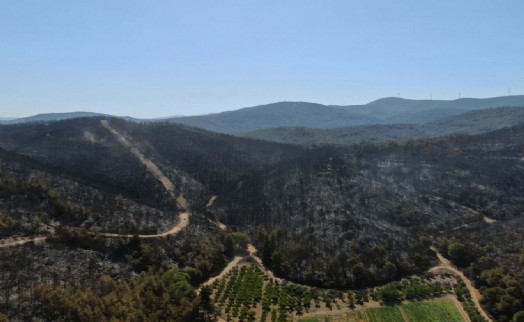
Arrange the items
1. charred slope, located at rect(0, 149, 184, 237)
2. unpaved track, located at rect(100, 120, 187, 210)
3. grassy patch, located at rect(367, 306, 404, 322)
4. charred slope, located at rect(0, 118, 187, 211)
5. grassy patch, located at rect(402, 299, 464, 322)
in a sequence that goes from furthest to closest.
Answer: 1. unpaved track, located at rect(100, 120, 187, 210)
2. charred slope, located at rect(0, 118, 187, 211)
3. charred slope, located at rect(0, 149, 184, 237)
4. grassy patch, located at rect(402, 299, 464, 322)
5. grassy patch, located at rect(367, 306, 404, 322)

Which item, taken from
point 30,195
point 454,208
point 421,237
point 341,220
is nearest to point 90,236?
point 30,195

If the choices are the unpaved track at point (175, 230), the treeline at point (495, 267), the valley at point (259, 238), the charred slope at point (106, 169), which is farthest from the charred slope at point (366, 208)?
the charred slope at point (106, 169)

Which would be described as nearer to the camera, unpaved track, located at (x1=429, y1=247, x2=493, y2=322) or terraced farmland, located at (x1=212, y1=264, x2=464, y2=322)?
terraced farmland, located at (x1=212, y1=264, x2=464, y2=322)

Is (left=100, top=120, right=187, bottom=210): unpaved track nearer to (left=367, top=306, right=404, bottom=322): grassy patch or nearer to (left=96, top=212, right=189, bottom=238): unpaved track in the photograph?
(left=96, top=212, right=189, bottom=238): unpaved track

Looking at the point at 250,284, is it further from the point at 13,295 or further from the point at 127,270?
the point at 13,295

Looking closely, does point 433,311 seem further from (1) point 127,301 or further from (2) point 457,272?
(1) point 127,301

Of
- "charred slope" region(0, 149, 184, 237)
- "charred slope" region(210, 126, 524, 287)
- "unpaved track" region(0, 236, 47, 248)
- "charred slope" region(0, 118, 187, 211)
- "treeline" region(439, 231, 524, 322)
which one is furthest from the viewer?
"charred slope" region(0, 118, 187, 211)

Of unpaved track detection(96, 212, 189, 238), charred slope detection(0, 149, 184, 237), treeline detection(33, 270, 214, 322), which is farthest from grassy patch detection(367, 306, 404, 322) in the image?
charred slope detection(0, 149, 184, 237)

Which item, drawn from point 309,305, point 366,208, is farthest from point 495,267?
point 366,208
